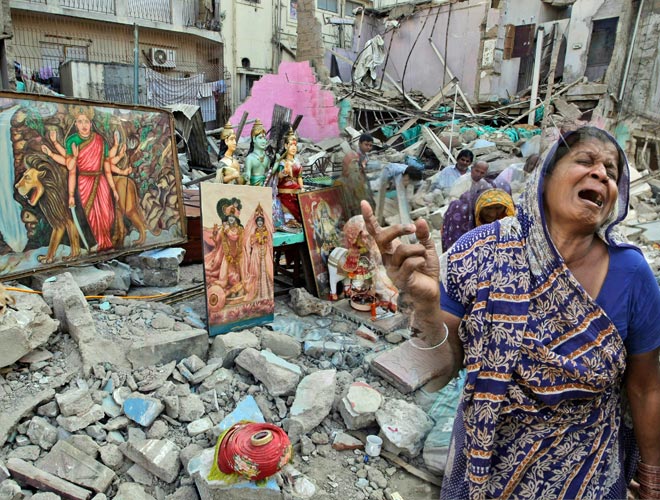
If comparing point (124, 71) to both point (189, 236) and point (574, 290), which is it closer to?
point (189, 236)

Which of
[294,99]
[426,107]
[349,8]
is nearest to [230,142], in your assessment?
[294,99]

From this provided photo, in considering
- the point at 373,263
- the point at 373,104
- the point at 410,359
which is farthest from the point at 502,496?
the point at 373,104

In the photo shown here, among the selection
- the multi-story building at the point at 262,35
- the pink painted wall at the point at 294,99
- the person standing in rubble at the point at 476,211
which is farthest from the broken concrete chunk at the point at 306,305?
the multi-story building at the point at 262,35

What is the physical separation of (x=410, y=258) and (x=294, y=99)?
16.1 meters

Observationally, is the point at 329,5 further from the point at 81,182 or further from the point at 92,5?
the point at 81,182

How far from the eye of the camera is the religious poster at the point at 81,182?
4117mm

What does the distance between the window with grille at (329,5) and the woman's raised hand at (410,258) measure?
81.4 ft

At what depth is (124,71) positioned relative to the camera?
1499 cm

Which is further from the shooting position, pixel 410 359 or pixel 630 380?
pixel 410 359

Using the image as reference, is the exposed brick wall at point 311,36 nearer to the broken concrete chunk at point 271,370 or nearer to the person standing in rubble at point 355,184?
the person standing in rubble at point 355,184

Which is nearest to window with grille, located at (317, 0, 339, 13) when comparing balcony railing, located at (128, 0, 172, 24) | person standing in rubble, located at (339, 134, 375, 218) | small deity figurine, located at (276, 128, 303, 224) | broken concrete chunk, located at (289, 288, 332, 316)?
balcony railing, located at (128, 0, 172, 24)

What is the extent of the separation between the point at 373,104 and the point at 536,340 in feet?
50.1

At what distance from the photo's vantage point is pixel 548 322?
1.38 meters

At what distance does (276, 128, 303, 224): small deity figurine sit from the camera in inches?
221
